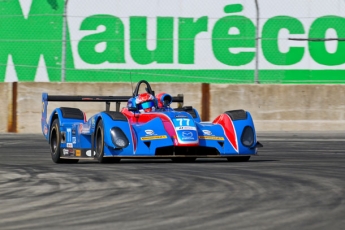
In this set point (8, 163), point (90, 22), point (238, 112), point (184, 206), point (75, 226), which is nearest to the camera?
point (75, 226)

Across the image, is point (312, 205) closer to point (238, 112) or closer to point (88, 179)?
point (88, 179)

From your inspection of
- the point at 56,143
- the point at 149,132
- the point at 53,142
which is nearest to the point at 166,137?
the point at 149,132

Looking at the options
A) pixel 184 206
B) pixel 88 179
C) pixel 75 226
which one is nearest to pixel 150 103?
pixel 88 179

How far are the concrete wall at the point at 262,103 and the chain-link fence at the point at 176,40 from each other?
428 centimetres

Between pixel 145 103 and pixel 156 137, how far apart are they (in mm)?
1156

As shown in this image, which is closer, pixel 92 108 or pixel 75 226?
pixel 75 226

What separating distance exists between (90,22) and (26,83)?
5056 millimetres

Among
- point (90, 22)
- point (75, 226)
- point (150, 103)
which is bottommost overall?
point (75, 226)

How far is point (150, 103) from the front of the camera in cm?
1261

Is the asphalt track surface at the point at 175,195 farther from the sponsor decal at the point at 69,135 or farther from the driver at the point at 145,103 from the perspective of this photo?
the driver at the point at 145,103

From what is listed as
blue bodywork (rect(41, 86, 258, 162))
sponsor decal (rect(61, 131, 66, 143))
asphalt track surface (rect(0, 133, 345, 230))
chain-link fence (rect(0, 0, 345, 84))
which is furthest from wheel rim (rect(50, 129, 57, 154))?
chain-link fence (rect(0, 0, 345, 84))

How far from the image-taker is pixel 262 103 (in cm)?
1872

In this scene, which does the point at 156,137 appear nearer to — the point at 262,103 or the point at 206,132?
the point at 206,132

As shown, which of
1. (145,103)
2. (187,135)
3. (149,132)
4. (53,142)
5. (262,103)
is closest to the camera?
(187,135)
